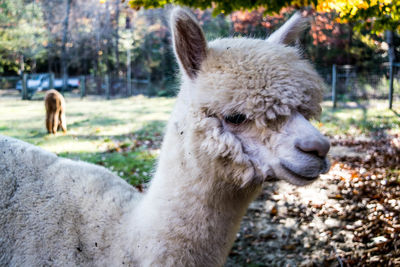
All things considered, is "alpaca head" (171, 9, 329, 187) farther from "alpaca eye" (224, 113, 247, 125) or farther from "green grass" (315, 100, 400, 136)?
"green grass" (315, 100, 400, 136)

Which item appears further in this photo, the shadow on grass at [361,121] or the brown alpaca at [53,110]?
the shadow on grass at [361,121]

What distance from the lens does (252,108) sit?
1.54 meters

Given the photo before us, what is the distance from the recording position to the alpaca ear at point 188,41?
5.30ft

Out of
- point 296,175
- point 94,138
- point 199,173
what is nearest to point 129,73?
point 94,138

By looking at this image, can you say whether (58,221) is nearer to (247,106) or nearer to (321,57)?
(247,106)

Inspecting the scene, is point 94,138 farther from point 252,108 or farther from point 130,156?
point 252,108

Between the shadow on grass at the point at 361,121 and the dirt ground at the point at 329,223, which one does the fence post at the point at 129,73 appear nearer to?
the shadow on grass at the point at 361,121

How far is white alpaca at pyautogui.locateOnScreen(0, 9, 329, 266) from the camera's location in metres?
1.54

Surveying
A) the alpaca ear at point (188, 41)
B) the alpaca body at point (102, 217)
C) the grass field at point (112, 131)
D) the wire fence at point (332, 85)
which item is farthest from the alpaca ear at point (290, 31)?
Result: the wire fence at point (332, 85)

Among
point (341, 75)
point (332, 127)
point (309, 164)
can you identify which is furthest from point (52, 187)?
point (341, 75)

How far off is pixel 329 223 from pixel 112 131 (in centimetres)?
723

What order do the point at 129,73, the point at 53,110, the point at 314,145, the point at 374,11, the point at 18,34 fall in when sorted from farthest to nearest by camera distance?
the point at 129,73
the point at 53,110
the point at 18,34
the point at 374,11
the point at 314,145

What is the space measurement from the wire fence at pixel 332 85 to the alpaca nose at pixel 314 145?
6.05 m

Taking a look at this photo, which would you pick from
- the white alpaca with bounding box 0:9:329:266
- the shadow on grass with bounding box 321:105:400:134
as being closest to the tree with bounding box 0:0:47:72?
the white alpaca with bounding box 0:9:329:266
